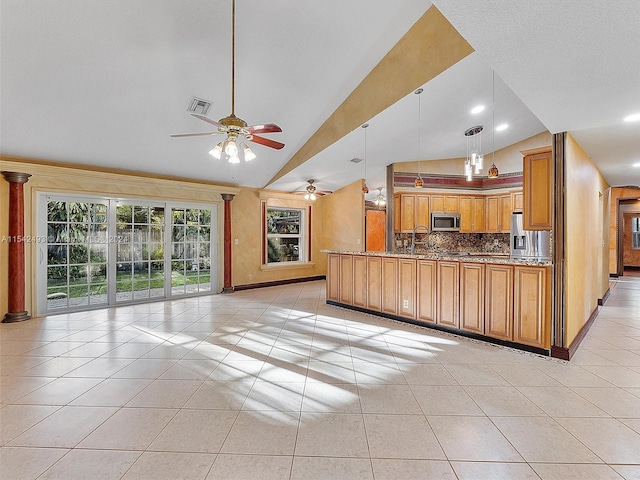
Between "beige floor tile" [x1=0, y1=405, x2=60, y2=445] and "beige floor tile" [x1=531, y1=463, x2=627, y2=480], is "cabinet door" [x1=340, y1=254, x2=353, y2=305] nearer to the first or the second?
"beige floor tile" [x1=531, y1=463, x2=627, y2=480]

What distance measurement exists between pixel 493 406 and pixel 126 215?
5875mm

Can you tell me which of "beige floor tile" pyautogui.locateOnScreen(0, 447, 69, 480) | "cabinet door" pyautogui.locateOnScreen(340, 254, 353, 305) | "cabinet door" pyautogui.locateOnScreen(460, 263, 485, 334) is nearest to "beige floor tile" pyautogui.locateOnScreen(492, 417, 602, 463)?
"cabinet door" pyautogui.locateOnScreen(460, 263, 485, 334)

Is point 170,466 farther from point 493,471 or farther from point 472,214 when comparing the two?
point 472,214

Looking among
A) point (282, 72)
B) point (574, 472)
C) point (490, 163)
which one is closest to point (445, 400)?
point (574, 472)

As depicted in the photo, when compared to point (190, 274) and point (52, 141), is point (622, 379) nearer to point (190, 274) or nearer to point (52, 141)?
point (190, 274)

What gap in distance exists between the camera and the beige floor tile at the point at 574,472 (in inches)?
62.8

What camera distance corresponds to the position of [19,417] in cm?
212

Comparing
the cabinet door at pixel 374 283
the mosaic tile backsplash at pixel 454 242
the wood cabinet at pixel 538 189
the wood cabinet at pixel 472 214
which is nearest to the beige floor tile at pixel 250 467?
the cabinet door at pixel 374 283

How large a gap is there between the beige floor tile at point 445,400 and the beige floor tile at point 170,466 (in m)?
1.48

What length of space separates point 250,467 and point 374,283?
136 inches

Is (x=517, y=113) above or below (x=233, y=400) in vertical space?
above

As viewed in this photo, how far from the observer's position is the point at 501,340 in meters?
3.47

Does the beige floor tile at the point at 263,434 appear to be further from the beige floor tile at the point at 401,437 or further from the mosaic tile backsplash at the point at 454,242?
the mosaic tile backsplash at the point at 454,242

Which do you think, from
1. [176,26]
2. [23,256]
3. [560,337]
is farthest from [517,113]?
[23,256]
